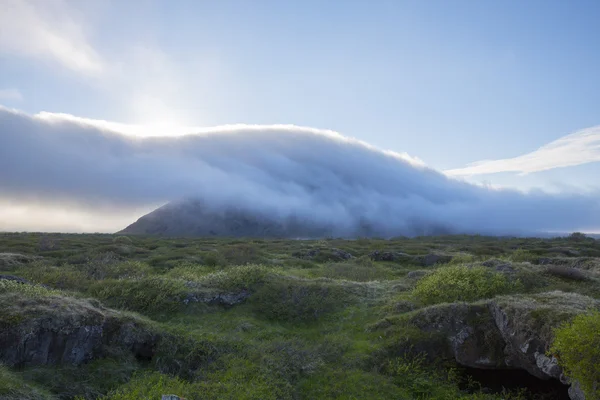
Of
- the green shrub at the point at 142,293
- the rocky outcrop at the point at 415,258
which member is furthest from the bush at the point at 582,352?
the rocky outcrop at the point at 415,258

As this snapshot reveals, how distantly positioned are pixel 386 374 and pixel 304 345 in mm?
3145

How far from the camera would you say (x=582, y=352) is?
9469 millimetres

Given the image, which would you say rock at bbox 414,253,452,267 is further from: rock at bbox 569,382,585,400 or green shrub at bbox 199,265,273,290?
rock at bbox 569,382,585,400

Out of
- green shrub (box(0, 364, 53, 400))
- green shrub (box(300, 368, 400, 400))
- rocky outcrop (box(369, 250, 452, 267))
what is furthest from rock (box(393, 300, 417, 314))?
rocky outcrop (box(369, 250, 452, 267))

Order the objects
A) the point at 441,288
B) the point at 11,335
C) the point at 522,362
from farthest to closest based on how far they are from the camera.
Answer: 1. the point at 441,288
2. the point at 522,362
3. the point at 11,335

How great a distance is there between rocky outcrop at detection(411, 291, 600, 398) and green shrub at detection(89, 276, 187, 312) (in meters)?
10.4

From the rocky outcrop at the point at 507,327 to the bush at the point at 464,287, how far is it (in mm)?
2110

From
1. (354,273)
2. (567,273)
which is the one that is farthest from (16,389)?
(354,273)

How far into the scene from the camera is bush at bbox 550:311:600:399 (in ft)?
30.2

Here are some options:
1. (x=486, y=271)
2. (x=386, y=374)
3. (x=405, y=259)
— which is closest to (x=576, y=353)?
(x=386, y=374)

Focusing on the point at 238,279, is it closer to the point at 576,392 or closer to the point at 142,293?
the point at 142,293

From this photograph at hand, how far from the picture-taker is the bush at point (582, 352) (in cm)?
920

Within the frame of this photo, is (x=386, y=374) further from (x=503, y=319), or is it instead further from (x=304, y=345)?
(x=503, y=319)

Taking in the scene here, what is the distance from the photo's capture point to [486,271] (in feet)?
63.2
